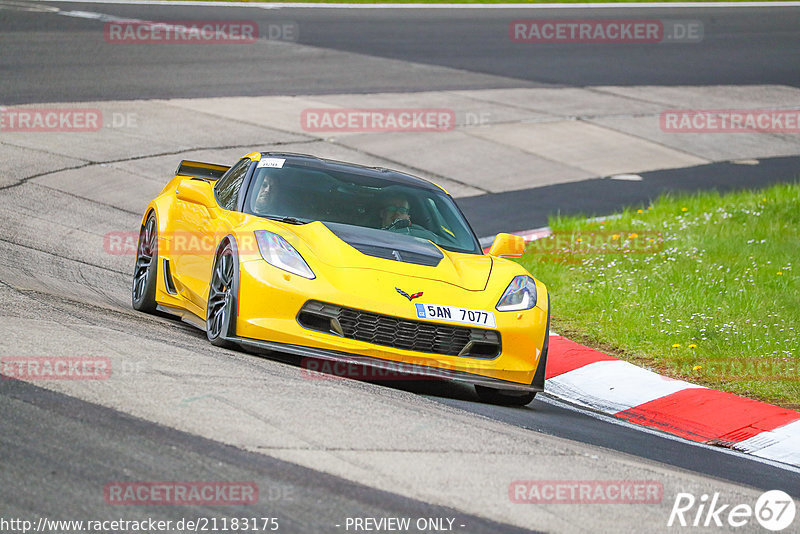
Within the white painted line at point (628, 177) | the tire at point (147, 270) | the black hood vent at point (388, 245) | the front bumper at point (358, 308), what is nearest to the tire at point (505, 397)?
the front bumper at point (358, 308)

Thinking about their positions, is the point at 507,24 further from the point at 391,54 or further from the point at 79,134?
the point at 79,134

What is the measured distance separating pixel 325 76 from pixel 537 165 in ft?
20.0

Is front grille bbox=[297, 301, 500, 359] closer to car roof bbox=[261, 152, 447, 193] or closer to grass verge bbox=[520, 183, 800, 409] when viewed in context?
car roof bbox=[261, 152, 447, 193]

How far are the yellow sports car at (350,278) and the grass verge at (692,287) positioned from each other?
72.4 inches

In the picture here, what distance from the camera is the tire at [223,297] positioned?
7.00 m

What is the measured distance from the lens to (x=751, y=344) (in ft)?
29.1

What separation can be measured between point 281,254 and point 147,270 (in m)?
2.03

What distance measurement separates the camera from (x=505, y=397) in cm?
739

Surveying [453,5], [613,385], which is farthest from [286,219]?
[453,5]

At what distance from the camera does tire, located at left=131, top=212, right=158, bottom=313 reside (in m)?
8.62

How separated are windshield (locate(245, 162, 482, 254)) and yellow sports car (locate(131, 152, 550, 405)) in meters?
0.01

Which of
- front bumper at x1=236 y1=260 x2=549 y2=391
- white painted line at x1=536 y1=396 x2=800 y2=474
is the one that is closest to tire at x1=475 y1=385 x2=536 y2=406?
front bumper at x1=236 y1=260 x2=549 y2=391

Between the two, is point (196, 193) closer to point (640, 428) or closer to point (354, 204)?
point (354, 204)

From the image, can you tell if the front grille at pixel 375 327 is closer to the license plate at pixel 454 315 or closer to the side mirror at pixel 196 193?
the license plate at pixel 454 315
